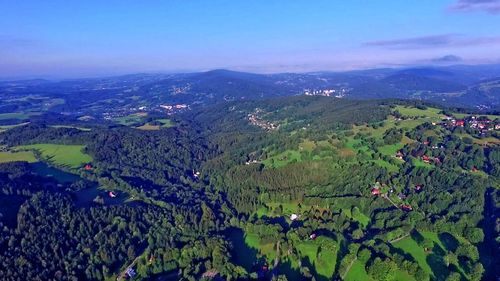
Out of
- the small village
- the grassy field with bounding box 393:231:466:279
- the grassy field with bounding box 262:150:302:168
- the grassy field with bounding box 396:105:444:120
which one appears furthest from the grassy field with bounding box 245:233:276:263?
the grassy field with bounding box 396:105:444:120

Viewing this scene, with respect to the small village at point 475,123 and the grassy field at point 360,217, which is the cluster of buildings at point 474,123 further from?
the grassy field at point 360,217

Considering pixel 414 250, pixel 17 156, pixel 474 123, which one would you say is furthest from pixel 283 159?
pixel 17 156

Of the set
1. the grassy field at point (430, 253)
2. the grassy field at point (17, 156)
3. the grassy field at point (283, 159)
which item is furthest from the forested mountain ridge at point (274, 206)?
the grassy field at point (283, 159)

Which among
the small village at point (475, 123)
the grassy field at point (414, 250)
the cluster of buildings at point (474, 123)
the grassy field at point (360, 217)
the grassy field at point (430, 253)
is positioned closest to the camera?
the grassy field at point (430, 253)

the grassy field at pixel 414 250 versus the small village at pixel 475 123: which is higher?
the small village at pixel 475 123

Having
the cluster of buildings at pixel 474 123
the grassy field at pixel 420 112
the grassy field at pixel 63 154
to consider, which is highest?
the grassy field at pixel 420 112

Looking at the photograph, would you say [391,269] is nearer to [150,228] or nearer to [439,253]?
[439,253]
